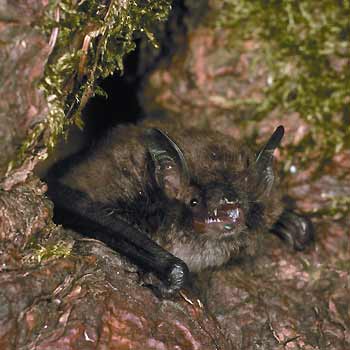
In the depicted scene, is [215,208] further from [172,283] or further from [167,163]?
[172,283]

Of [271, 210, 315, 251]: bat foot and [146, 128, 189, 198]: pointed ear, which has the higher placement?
[146, 128, 189, 198]: pointed ear

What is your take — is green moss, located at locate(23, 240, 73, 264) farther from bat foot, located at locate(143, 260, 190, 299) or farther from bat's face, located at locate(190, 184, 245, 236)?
bat's face, located at locate(190, 184, 245, 236)

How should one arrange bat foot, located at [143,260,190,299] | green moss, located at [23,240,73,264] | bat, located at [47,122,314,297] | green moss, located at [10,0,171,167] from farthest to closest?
bat, located at [47,122,314,297] → bat foot, located at [143,260,190,299] → green moss, located at [23,240,73,264] → green moss, located at [10,0,171,167]

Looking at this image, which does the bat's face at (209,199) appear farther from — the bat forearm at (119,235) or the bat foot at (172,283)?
the bat foot at (172,283)

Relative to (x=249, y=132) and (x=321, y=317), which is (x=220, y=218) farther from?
(x=249, y=132)

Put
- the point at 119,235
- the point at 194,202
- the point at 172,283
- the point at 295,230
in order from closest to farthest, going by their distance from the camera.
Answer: the point at 172,283, the point at 119,235, the point at 194,202, the point at 295,230

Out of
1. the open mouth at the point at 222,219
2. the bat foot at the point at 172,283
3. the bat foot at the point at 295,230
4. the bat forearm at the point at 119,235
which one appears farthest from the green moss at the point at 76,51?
the bat foot at the point at 295,230

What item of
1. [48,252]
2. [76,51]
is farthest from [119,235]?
[76,51]

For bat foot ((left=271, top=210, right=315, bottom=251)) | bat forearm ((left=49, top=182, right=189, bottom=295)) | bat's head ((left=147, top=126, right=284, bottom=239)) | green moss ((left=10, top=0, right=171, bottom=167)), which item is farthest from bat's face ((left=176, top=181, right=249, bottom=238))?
green moss ((left=10, top=0, right=171, bottom=167))
